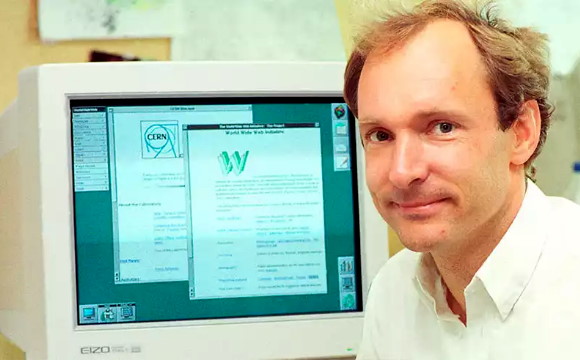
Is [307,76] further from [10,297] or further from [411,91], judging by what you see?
[10,297]

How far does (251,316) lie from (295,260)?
0.10 m

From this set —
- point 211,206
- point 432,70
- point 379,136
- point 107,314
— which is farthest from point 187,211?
point 432,70

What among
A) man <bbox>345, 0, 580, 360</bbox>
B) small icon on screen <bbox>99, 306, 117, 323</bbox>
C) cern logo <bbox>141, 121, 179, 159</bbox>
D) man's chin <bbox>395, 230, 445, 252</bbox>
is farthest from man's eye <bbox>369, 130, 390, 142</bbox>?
small icon on screen <bbox>99, 306, 117, 323</bbox>

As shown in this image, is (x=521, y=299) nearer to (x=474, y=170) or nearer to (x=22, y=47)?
(x=474, y=170)

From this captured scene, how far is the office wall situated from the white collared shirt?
0.73 metres

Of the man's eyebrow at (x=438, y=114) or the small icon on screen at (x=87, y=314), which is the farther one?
the small icon on screen at (x=87, y=314)

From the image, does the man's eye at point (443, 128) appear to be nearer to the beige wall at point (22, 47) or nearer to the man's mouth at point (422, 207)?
the man's mouth at point (422, 207)

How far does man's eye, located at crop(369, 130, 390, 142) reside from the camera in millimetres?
859

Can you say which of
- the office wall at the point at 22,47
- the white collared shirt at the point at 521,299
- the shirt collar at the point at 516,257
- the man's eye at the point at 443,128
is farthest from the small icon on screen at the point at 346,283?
the office wall at the point at 22,47

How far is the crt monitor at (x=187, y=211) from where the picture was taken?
104 cm

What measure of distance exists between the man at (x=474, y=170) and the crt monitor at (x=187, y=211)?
0.21 meters

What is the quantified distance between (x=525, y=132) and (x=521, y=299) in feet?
0.61

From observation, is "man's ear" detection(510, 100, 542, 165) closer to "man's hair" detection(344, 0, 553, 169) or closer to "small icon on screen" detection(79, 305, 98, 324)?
"man's hair" detection(344, 0, 553, 169)

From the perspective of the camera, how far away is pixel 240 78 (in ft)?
3.52
